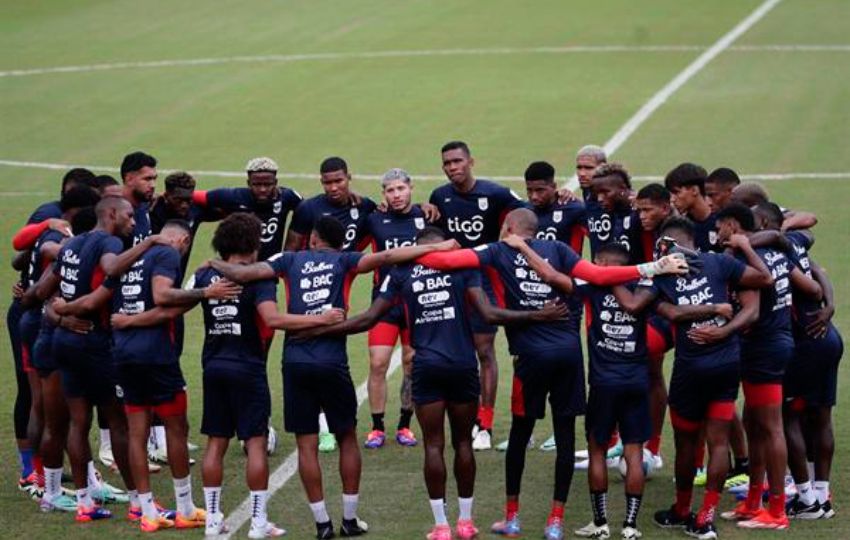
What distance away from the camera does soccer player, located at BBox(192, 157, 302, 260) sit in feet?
54.8

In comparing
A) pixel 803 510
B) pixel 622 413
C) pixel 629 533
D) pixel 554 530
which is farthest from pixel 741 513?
pixel 554 530

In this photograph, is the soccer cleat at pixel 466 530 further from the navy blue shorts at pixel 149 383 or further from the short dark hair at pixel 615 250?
the navy blue shorts at pixel 149 383

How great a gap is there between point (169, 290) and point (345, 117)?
20.3m

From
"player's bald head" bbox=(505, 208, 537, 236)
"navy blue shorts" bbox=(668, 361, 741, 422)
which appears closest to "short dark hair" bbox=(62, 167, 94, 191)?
"player's bald head" bbox=(505, 208, 537, 236)

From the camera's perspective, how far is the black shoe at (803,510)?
45.6ft

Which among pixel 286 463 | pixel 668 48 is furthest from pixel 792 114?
pixel 286 463

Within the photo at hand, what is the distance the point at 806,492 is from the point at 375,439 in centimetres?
417

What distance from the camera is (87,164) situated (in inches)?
1201

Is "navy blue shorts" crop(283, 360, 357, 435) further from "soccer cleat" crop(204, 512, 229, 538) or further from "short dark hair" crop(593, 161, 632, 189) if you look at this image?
"short dark hair" crop(593, 161, 632, 189)

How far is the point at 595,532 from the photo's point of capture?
13445mm

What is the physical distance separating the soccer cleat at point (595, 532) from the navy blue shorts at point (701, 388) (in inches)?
41.8

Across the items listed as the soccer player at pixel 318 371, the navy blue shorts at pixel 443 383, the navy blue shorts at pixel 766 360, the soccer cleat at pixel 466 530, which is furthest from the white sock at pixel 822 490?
the soccer player at pixel 318 371

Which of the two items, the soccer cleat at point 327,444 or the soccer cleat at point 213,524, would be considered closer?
the soccer cleat at point 213,524

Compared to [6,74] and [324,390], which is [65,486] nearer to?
[324,390]
